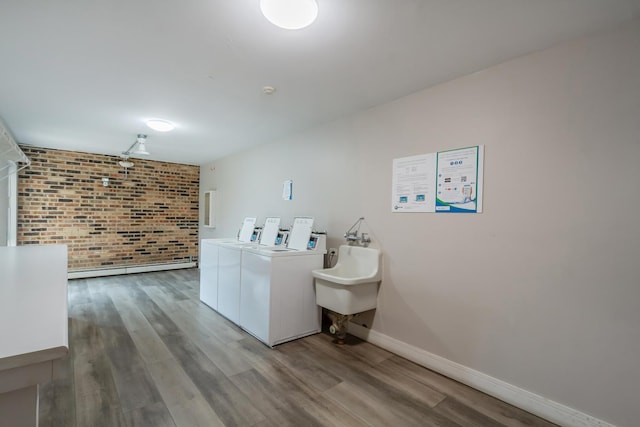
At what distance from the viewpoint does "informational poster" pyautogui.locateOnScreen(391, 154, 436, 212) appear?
2.39 meters

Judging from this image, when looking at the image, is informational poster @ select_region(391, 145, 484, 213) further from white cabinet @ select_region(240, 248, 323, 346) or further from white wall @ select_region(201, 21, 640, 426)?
white cabinet @ select_region(240, 248, 323, 346)

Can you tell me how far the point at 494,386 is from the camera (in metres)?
2.01

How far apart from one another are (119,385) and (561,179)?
Answer: 3.28 meters

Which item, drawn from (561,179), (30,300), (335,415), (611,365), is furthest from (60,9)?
(611,365)

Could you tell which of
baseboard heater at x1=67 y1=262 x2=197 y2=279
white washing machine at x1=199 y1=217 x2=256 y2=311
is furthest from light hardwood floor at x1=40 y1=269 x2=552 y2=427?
baseboard heater at x1=67 y1=262 x2=197 y2=279

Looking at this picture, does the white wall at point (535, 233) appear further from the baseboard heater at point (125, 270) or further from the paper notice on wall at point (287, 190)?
the baseboard heater at point (125, 270)

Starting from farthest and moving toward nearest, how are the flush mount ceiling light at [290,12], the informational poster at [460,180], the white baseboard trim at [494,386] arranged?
the informational poster at [460,180] → the white baseboard trim at [494,386] → the flush mount ceiling light at [290,12]

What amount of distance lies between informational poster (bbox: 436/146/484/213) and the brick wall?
565 cm

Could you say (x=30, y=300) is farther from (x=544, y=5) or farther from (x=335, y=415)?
(x=544, y=5)

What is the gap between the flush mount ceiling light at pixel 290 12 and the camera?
141cm

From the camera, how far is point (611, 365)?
1611 millimetres

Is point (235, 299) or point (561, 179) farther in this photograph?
point (235, 299)

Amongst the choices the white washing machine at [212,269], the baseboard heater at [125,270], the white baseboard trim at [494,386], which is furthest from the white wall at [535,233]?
the baseboard heater at [125,270]

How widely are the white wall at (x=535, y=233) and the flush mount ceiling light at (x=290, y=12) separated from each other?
1341 millimetres
